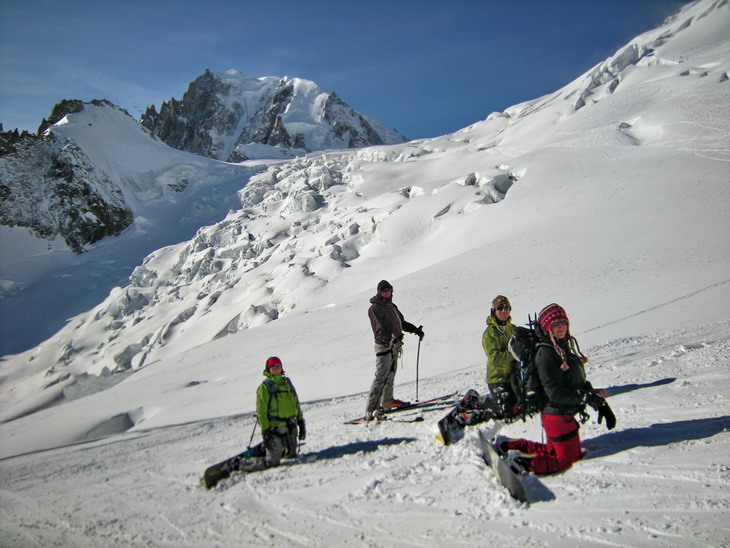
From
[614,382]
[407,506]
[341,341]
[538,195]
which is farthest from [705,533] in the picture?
[538,195]

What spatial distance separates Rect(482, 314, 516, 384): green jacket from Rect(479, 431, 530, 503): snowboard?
1035mm

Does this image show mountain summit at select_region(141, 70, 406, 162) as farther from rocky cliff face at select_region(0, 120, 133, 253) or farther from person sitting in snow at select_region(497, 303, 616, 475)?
person sitting in snow at select_region(497, 303, 616, 475)

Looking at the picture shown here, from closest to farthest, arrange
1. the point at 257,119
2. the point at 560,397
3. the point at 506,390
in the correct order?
the point at 560,397, the point at 506,390, the point at 257,119

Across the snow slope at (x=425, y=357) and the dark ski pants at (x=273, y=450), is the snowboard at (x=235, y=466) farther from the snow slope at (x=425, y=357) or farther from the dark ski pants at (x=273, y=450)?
the snow slope at (x=425, y=357)

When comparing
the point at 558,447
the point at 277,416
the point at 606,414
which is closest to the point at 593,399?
the point at 606,414

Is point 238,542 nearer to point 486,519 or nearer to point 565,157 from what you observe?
point 486,519

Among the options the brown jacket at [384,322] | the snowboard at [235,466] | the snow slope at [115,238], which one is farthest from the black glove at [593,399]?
the snow slope at [115,238]

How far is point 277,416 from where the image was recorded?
5.45 meters

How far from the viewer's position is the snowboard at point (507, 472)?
135 inches

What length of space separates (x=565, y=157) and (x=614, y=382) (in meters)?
24.9

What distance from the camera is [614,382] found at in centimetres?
614

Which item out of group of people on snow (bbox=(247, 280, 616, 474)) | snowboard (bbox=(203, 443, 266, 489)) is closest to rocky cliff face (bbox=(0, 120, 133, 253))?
group of people on snow (bbox=(247, 280, 616, 474))

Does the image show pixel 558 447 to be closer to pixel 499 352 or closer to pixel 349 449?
pixel 499 352

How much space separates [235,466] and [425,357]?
6.48m
